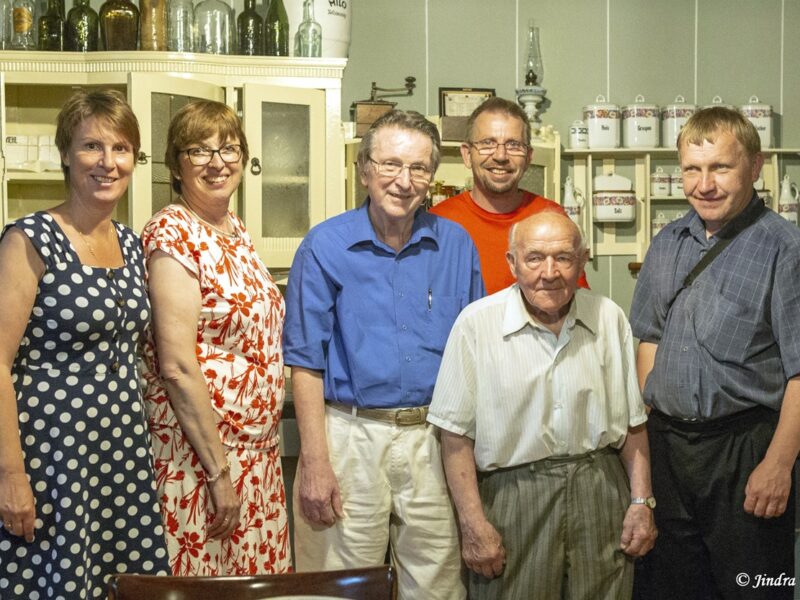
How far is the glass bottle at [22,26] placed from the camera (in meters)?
4.16

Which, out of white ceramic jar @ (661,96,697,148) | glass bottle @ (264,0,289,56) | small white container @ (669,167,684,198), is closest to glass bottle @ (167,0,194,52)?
glass bottle @ (264,0,289,56)

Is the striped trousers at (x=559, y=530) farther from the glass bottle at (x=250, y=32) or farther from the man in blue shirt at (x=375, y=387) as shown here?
the glass bottle at (x=250, y=32)

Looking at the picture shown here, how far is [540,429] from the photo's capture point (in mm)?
2062

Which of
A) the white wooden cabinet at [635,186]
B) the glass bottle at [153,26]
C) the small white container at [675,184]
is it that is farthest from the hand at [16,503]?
the small white container at [675,184]

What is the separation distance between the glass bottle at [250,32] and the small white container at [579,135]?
1.55m

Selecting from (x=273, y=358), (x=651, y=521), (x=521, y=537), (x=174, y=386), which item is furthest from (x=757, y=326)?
(x=174, y=386)

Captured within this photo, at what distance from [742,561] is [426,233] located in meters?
1.02

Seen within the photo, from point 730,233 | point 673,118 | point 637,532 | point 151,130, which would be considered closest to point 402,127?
point 730,233

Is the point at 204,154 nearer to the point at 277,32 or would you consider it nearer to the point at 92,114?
the point at 92,114

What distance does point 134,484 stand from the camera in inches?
78.1

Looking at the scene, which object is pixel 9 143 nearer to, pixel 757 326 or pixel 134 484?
pixel 134 484

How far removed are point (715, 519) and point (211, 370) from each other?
1.17 metres

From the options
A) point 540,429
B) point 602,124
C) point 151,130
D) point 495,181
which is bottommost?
point 540,429

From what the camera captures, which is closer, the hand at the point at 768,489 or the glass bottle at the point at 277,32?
the hand at the point at 768,489
